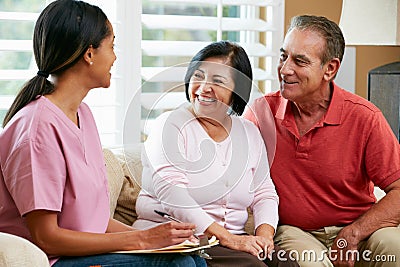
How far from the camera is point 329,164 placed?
2.45 metres

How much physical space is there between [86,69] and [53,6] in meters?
0.17

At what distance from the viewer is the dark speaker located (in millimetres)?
3098

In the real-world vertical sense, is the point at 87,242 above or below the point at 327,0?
below

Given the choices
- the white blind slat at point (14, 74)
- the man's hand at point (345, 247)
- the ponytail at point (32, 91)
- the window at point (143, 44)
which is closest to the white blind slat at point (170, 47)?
the window at point (143, 44)

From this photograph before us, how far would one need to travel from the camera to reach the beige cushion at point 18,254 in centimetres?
156

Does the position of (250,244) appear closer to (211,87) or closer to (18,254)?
(211,87)

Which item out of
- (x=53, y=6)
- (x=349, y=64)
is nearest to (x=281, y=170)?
(x=53, y=6)

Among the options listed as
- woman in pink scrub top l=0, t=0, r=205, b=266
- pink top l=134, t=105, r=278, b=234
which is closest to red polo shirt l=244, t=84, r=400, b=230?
pink top l=134, t=105, r=278, b=234

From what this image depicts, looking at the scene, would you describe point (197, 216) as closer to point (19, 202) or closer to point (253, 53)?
point (19, 202)

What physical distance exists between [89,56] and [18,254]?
533 mm

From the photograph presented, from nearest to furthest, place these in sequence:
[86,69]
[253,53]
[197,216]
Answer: [86,69] → [197,216] → [253,53]

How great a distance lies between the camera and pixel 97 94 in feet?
9.60

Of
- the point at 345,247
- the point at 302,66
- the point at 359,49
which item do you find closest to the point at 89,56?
the point at 302,66

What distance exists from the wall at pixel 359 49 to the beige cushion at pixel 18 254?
2.06 metres
